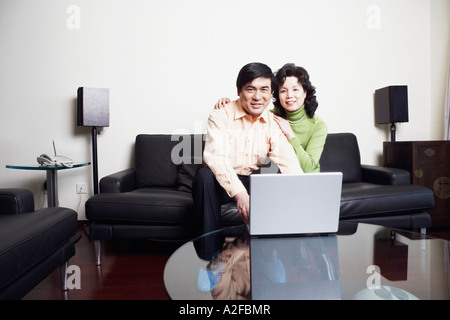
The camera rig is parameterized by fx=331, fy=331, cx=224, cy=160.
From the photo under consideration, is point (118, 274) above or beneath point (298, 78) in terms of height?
beneath

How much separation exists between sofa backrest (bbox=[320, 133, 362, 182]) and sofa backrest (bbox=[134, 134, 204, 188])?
98 centimetres

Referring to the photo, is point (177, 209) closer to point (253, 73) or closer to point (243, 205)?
point (243, 205)

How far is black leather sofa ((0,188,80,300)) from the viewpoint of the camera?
111 cm

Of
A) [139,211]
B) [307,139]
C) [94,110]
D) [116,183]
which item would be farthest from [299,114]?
[94,110]

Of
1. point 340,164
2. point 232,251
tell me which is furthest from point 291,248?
point 340,164

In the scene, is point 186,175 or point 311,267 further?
point 186,175

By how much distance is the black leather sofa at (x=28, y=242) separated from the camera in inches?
43.6

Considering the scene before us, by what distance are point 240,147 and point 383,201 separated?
3.07 ft

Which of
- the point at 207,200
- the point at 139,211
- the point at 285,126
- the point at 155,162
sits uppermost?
the point at 285,126

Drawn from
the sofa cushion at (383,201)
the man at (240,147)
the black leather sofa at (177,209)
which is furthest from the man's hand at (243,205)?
the sofa cushion at (383,201)

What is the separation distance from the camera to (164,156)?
2547mm

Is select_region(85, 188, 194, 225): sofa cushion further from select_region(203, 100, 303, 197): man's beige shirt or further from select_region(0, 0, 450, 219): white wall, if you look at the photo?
select_region(0, 0, 450, 219): white wall

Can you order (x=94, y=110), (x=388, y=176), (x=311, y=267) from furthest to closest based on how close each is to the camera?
(x=94, y=110), (x=388, y=176), (x=311, y=267)

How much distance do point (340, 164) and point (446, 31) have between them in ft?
5.13
